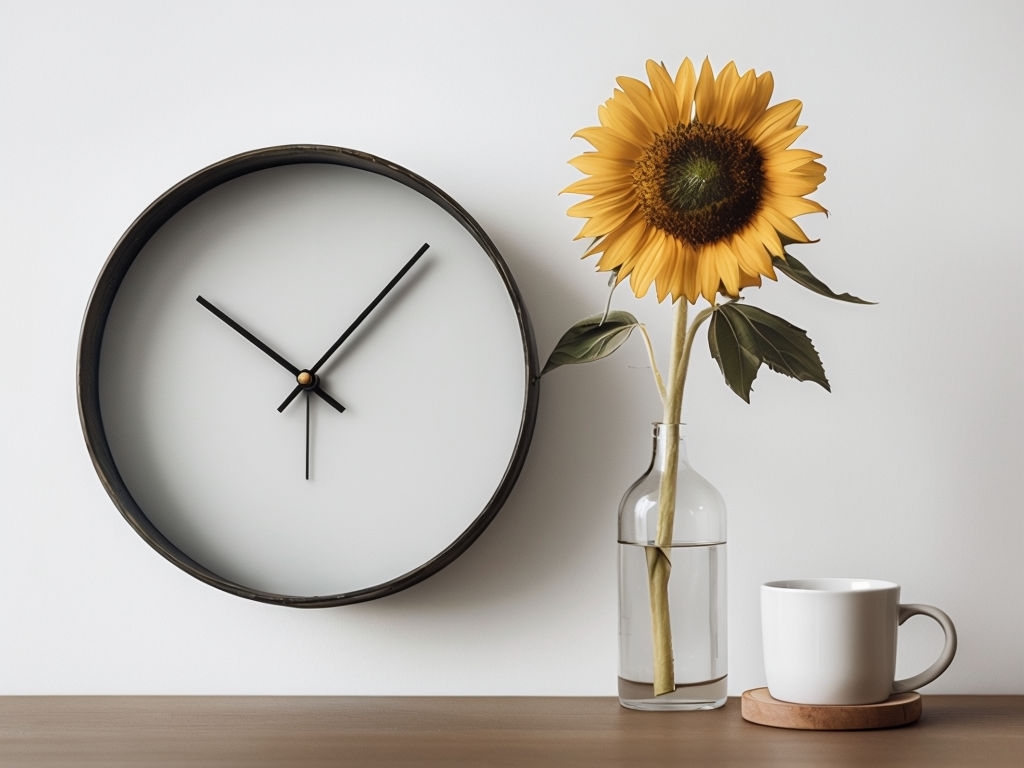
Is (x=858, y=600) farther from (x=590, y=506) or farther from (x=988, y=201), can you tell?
(x=988, y=201)

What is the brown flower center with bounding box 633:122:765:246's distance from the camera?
75 cm

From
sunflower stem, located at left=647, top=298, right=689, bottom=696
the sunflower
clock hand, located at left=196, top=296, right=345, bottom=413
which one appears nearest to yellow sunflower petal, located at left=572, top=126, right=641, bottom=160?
the sunflower

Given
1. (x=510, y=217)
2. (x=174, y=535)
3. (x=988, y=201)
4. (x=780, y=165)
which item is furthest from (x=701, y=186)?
(x=174, y=535)

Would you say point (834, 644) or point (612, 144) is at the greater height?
point (612, 144)

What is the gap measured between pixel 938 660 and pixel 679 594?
0.21m

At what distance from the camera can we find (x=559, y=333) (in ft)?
3.08

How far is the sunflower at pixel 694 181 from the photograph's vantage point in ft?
2.47

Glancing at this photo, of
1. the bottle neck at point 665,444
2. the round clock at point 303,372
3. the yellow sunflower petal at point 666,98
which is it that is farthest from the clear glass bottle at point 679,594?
the yellow sunflower petal at point 666,98

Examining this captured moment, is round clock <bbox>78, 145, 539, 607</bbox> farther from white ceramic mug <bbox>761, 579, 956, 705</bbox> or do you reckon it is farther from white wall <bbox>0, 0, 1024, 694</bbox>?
white ceramic mug <bbox>761, 579, 956, 705</bbox>

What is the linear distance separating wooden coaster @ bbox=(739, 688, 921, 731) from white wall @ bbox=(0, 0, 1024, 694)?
146 millimetres

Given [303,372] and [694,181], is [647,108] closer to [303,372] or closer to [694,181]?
[694,181]

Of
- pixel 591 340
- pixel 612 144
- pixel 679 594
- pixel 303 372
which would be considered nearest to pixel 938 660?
pixel 679 594

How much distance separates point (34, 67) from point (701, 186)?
0.68 metres

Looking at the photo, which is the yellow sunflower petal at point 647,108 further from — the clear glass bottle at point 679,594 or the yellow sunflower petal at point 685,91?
the clear glass bottle at point 679,594
